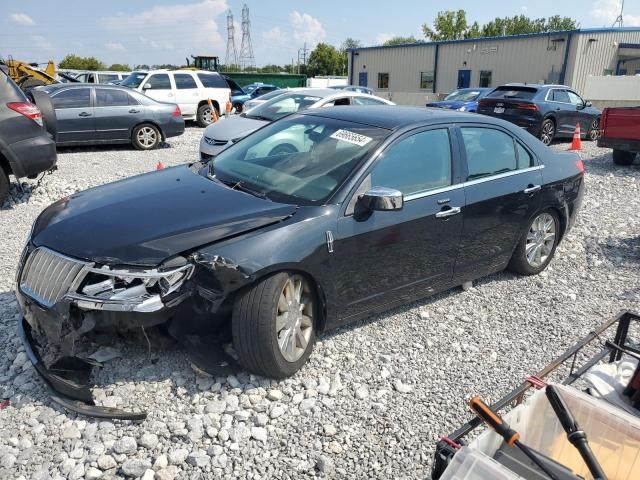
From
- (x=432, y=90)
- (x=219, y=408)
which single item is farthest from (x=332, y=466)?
(x=432, y=90)

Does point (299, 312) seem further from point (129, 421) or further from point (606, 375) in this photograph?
point (606, 375)

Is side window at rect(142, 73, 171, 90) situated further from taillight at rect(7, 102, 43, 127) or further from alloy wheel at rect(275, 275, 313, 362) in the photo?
alloy wheel at rect(275, 275, 313, 362)

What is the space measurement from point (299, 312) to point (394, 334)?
0.95 metres

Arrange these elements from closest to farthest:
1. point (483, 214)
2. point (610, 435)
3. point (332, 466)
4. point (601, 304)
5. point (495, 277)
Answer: point (610, 435) → point (332, 466) → point (483, 214) → point (601, 304) → point (495, 277)

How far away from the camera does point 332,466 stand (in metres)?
2.73

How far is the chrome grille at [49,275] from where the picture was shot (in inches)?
115

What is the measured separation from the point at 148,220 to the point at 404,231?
1699 mm

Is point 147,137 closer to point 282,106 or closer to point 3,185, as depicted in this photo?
point 282,106

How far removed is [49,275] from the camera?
3.03 meters

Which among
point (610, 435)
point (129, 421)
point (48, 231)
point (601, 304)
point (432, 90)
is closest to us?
point (610, 435)

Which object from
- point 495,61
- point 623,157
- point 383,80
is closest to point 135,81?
point 623,157

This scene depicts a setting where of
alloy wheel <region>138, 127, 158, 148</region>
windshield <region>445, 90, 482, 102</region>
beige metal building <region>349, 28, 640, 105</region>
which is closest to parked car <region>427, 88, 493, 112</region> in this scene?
windshield <region>445, 90, 482, 102</region>

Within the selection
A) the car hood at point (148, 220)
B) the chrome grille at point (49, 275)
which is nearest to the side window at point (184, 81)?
the car hood at point (148, 220)

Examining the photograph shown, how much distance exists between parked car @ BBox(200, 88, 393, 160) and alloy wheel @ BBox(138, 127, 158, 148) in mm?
3021
